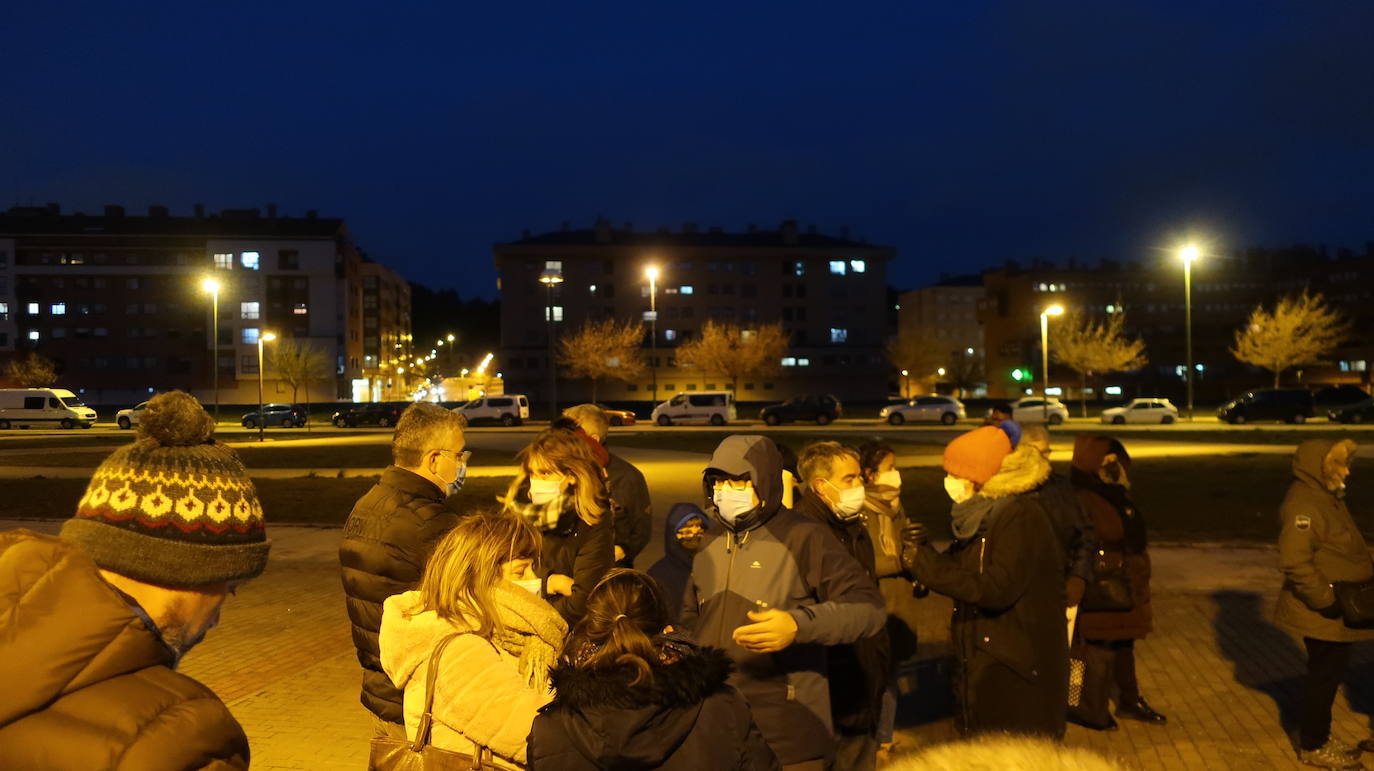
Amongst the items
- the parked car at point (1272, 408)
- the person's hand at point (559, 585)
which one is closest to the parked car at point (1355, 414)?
the parked car at point (1272, 408)

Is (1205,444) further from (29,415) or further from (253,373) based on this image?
(253,373)

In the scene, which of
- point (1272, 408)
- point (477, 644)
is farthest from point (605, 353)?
point (477, 644)

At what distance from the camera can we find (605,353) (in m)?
81.6

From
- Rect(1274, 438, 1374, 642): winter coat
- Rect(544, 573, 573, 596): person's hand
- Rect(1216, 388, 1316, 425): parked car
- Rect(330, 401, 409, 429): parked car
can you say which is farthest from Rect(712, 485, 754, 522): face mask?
Rect(330, 401, 409, 429): parked car

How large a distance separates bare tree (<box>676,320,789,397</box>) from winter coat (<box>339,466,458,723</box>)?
76919mm

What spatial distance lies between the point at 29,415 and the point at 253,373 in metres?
34.8

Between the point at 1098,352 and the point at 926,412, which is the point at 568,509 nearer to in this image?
the point at 926,412

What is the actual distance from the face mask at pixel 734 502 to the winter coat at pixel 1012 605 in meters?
1.02

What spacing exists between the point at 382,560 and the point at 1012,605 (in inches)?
104

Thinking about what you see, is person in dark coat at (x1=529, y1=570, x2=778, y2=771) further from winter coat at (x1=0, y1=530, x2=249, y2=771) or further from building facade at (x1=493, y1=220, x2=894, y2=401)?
building facade at (x1=493, y1=220, x2=894, y2=401)

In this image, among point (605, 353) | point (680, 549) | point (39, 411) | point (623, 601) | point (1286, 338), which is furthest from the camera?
point (605, 353)

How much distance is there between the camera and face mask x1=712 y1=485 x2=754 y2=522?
13.0 ft

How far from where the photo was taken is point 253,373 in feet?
310

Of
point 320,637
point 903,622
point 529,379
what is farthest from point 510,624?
point 529,379
